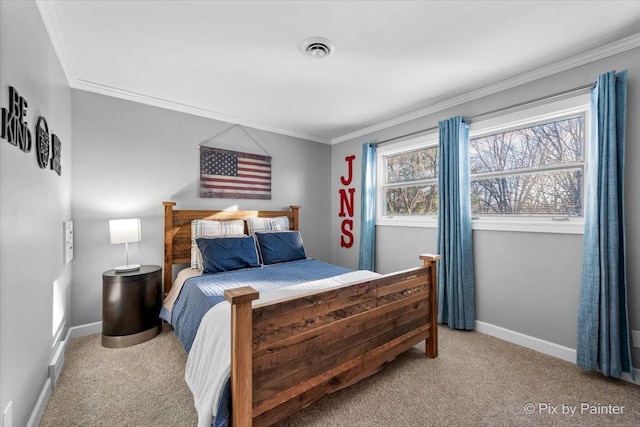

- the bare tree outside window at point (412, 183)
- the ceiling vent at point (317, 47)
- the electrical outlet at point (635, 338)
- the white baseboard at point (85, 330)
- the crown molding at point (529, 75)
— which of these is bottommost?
the white baseboard at point (85, 330)

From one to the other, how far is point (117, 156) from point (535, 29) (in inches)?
149

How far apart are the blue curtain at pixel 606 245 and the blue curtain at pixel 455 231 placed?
90cm

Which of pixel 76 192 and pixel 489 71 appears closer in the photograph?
pixel 489 71

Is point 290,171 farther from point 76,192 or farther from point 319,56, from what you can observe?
point 76,192

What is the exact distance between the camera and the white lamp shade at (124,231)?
2.58 meters

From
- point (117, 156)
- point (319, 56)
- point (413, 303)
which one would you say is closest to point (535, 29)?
point (319, 56)

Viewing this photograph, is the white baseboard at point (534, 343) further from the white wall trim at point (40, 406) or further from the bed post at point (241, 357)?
the white wall trim at point (40, 406)

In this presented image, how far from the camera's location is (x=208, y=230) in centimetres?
314

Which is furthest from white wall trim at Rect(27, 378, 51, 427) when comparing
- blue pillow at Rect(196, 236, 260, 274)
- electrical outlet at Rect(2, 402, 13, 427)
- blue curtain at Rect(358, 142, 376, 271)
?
blue curtain at Rect(358, 142, 376, 271)

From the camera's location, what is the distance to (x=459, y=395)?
1.86m

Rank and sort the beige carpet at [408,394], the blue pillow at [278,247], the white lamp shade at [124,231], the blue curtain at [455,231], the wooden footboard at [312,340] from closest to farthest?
the wooden footboard at [312,340] → the beige carpet at [408,394] → the white lamp shade at [124,231] → the blue curtain at [455,231] → the blue pillow at [278,247]

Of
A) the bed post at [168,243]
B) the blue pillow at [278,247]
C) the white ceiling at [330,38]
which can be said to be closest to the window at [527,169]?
the white ceiling at [330,38]

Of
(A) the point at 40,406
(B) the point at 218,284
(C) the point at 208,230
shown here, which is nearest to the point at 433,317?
(B) the point at 218,284

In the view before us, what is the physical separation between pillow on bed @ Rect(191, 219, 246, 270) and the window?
7.30 ft
